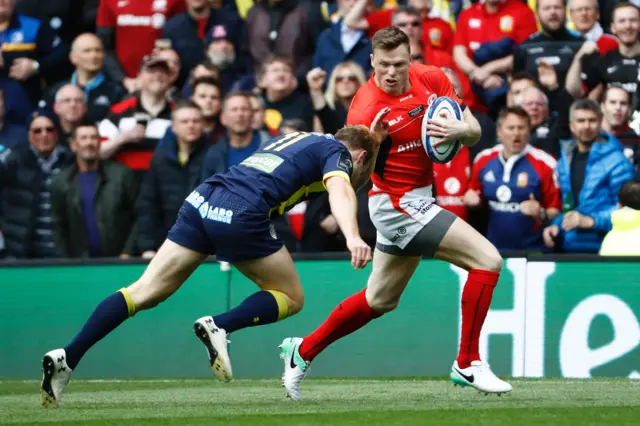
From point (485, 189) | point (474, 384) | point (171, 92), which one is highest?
point (171, 92)

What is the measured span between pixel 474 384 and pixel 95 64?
7560 millimetres

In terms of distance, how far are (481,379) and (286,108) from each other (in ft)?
19.1

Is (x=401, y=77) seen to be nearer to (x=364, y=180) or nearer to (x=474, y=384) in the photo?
(x=364, y=180)

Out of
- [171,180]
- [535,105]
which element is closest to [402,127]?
[535,105]

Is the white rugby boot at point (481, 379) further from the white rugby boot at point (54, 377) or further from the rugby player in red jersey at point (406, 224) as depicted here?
the white rugby boot at point (54, 377)

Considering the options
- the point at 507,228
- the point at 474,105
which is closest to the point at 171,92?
the point at 474,105

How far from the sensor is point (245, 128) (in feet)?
39.3

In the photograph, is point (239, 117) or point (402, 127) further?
point (239, 117)

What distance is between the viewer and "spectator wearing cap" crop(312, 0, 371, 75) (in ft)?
43.1

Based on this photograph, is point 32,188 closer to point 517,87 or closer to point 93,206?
point 93,206

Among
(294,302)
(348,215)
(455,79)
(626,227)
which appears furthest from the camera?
(455,79)

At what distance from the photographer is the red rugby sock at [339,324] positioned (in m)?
8.19

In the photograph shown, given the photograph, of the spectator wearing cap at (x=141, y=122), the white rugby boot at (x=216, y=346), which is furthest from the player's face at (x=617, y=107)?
the white rugby boot at (x=216, y=346)

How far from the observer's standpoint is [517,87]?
39.9 ft
